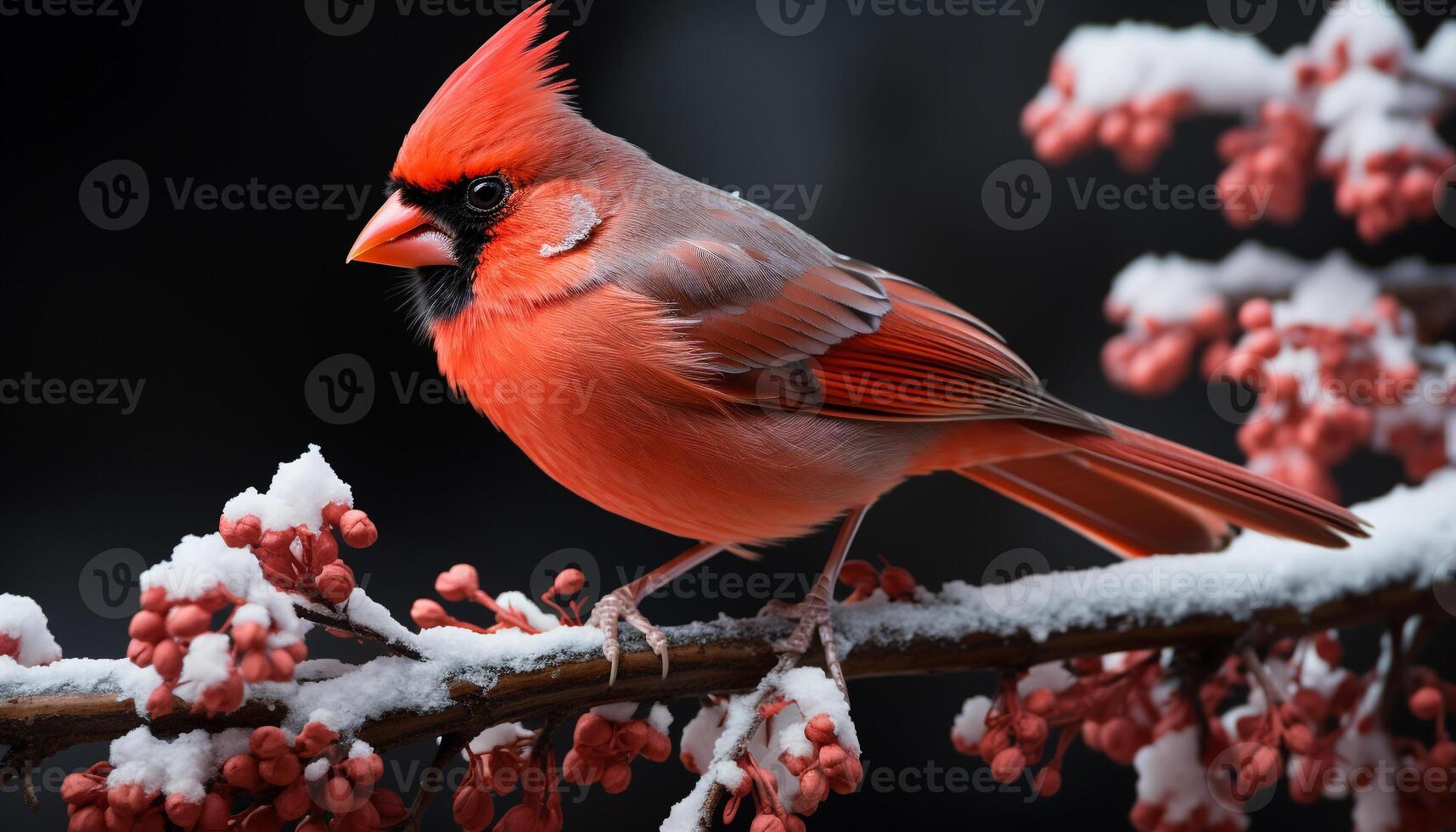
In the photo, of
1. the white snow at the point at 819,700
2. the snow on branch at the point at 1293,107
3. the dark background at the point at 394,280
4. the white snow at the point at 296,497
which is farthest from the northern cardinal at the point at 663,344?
the snow on branch at the point at 1293,107

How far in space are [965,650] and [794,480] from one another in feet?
0.91

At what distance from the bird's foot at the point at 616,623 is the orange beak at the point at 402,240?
0.43 m

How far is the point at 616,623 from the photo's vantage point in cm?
125

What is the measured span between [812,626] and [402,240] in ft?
2.07

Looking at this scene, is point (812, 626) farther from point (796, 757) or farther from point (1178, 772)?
point (1178, 772)

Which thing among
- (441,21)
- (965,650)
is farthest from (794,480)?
(441,21)

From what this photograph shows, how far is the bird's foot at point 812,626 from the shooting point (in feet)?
4.32

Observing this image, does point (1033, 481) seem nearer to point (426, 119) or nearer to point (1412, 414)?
point (1412, 414)

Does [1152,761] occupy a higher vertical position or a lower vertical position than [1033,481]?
lower

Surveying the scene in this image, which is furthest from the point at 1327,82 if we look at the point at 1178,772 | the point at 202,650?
the point at 202,650

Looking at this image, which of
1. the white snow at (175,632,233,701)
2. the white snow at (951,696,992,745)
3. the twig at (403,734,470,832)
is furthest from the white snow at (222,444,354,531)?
the white snow at (951,696,992,745)

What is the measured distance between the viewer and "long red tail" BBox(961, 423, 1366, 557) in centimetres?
154

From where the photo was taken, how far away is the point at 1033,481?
1771 mm

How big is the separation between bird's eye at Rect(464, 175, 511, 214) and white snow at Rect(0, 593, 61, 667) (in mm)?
601
